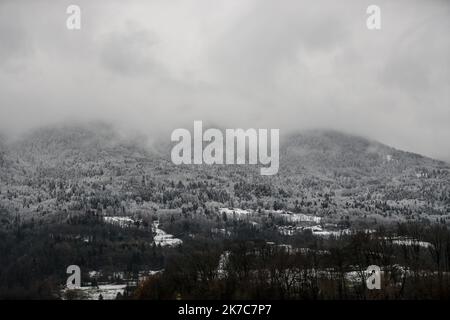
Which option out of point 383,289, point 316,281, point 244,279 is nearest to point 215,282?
point 244,279
